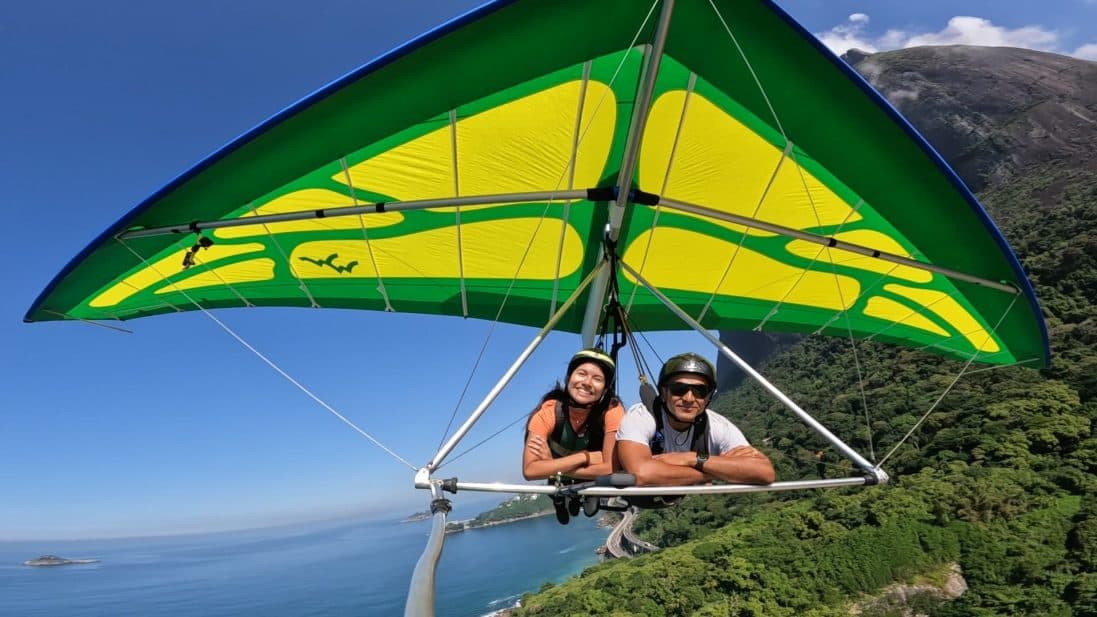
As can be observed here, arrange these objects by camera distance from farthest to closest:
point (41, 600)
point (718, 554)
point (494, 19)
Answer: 1. point (41, 600)
2. point (718, 554)
3. point (494, 19)

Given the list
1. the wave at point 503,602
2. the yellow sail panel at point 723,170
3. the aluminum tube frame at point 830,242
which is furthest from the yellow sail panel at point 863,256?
the wave at point 503,602

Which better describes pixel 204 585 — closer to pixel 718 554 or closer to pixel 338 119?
pixel 718 554

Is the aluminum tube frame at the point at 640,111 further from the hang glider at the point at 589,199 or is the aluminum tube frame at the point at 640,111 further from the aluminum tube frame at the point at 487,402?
the aluminum tube frame at the point at 487,402

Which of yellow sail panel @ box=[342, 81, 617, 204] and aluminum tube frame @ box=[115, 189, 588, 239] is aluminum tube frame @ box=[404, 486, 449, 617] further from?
yellow sail panel @ box=[342, 81, 617, 204]

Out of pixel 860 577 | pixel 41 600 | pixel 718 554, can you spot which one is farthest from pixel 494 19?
pixel 41 600

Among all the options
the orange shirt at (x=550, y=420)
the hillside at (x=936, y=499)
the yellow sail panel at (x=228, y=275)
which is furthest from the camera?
the hillside at (x=936, y=499)

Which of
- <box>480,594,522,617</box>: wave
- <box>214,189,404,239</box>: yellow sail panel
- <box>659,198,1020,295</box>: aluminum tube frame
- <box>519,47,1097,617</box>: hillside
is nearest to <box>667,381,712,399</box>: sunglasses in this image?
<box>659,198,1020,295</box>: aluminum tube frame
